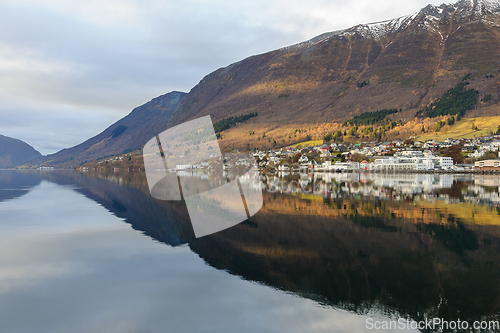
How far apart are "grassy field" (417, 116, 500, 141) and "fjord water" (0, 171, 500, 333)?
109 meters

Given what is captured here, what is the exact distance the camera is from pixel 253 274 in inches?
434

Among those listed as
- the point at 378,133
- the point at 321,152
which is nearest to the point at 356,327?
the point at 321,152

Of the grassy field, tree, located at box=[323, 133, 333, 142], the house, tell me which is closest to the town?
the house

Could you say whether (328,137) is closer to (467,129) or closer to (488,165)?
(467,129)

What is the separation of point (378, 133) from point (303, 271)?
135 m

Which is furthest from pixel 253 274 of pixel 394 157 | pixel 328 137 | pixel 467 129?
pixel 328 137

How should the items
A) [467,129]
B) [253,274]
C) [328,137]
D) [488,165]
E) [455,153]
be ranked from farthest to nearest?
[328,137] → [467,129] → [455,153] → [488,165] → [253,274]

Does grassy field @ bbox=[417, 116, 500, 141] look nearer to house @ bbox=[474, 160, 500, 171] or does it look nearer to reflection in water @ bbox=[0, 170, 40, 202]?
house @ bbox=[474, 160, 500, 171]

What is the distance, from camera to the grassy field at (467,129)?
11212 centimetres

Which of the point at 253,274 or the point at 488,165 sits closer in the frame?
the point at 253,274

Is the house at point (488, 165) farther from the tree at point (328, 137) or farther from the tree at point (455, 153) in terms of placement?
the tree at point (328, 137)

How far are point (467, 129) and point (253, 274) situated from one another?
131420 mm

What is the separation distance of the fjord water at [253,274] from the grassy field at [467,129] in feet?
356

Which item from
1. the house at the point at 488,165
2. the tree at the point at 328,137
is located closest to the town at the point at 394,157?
the house at the point at 488,165
